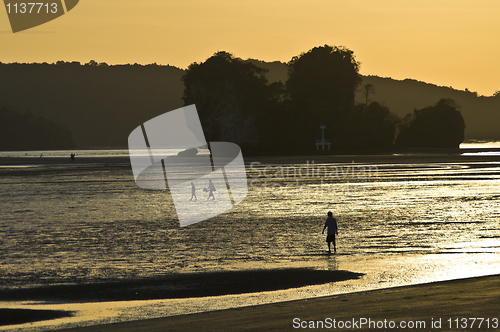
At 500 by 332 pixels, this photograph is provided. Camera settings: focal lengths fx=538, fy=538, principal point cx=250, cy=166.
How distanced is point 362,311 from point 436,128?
16820 centimetres

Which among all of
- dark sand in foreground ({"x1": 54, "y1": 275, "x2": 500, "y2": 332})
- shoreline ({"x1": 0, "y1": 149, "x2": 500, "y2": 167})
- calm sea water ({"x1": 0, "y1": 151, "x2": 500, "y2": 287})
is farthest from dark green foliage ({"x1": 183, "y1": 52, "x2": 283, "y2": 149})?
dark sand in foreground ({"x1": 54, "y1": 275, "x2": 500, "y2": 332})

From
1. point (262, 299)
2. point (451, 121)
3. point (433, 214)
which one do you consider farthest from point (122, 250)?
point (451, 121)

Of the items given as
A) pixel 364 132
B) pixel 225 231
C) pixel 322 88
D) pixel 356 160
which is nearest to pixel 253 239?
pixel 225 231

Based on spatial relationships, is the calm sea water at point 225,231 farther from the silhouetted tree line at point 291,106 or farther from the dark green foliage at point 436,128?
the dark green foliage at point 436,128

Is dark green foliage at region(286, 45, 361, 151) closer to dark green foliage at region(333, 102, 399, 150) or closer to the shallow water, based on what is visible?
dark green foliage at region(333, 102, 399, 150)

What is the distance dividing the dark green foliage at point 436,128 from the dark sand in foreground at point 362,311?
157 m

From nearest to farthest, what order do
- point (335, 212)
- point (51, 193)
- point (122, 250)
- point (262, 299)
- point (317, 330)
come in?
point (317, 330)
point (262, 299)
point (122, 250)
point (335, 212)
point (51, 193)

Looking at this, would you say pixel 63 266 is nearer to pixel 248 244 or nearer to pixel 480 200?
pixel 248 244

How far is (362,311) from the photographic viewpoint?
33.6 ft

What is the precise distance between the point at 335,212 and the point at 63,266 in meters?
15.4

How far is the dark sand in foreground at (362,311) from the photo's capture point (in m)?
9.55

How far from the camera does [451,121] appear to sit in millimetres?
169000

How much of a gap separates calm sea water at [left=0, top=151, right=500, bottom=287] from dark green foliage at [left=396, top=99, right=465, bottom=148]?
135565 mm

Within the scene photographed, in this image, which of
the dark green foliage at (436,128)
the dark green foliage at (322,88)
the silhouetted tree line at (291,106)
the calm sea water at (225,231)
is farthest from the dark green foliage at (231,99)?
the calm sea water at (225,231)
